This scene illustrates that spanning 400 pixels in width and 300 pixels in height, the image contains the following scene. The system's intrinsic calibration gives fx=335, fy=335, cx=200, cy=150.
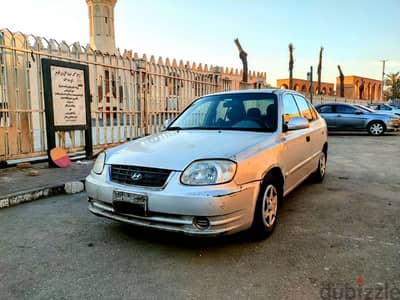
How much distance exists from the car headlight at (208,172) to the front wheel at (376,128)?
14230mm

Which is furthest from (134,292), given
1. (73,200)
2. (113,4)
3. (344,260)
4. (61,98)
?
(113,4)

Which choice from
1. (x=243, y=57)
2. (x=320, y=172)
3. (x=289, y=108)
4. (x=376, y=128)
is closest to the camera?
(x=289, y=108)

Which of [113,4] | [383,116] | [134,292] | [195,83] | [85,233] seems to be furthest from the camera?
[113,4]

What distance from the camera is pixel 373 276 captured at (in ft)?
8.50

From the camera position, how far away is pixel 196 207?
2.75 meters

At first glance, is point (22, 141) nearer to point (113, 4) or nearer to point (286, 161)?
point (286, 161)

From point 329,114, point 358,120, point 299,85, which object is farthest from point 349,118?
point 299,85

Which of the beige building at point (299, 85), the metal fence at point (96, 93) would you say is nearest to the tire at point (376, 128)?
the metal fence at point (96, 93)

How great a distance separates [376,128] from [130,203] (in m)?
14.8

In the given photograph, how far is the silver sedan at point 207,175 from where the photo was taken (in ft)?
9.22

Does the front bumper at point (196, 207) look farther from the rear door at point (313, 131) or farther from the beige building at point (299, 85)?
the beige building at point (299, 85)

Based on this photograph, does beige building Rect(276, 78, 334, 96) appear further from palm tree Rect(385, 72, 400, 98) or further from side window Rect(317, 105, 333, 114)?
A: side window Rect(317, 105, 333, 114)

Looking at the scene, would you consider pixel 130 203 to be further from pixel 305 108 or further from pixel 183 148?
pixel 305 108

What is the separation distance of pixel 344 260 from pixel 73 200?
360 centimetres
